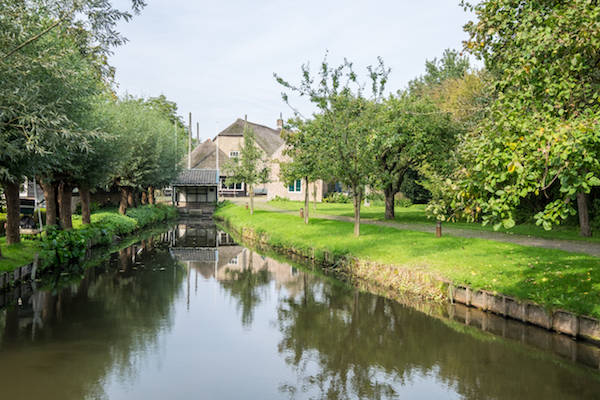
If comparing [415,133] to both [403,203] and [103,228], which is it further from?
[103,228]

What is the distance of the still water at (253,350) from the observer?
8.10 meters

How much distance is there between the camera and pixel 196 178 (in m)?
52.0

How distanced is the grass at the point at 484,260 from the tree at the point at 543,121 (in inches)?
162

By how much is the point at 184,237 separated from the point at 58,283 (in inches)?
614

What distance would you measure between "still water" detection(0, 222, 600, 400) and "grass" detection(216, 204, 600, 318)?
1.72 metres

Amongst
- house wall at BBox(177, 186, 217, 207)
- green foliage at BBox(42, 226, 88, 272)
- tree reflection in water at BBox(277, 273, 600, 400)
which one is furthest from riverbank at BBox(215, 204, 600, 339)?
house wall at BBox(177, 186, 217, 207)

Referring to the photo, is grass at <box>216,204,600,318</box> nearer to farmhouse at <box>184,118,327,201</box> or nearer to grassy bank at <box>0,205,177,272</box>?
grassy bank at <box>0,205,177,272</box>

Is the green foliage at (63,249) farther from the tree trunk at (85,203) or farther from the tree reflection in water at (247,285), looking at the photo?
the tree reflection in water at (247,285)

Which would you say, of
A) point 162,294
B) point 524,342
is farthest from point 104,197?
point 524,342

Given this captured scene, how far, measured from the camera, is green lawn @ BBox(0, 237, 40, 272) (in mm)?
14000

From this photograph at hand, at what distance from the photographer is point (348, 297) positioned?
1436cm

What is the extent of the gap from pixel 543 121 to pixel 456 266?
7542 millimetres

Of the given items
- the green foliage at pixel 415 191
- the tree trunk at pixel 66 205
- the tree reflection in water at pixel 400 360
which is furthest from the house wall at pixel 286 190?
the tree reflection in water at pixel 400 360

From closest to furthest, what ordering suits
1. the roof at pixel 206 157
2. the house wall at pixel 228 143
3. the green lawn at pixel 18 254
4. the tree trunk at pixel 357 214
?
the green lawn at pixel 18 254, the tree trunk at pixel 357 214, the roof at pixel 206 157, the house wall at pixel 228 143
